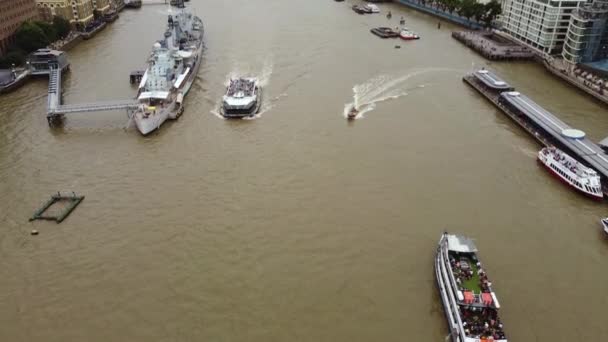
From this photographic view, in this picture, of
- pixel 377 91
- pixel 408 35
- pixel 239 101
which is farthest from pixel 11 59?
pixel 408 35

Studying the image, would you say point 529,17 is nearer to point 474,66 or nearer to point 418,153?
point 474,66

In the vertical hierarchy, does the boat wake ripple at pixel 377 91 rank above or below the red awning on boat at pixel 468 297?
above

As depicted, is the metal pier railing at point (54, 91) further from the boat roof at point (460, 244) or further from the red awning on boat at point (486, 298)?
the red awning on boat at point (486, 298)

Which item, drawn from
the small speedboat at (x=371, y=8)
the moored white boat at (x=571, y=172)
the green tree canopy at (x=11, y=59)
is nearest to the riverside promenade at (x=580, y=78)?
the moored white boat at (x=571, y=172)

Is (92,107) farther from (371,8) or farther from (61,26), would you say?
(371,8)

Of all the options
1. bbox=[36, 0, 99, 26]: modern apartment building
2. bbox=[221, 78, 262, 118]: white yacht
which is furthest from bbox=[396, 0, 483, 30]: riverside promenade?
bbox=[36, 0, 99, 26]: modern apartment building

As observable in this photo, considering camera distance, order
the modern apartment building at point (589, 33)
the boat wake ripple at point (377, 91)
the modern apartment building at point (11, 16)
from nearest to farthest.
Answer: the boat wake ripple at point (377, 91) < the modern apartment building at point (589, 33) < the modern apartment building at point (11, 16)
